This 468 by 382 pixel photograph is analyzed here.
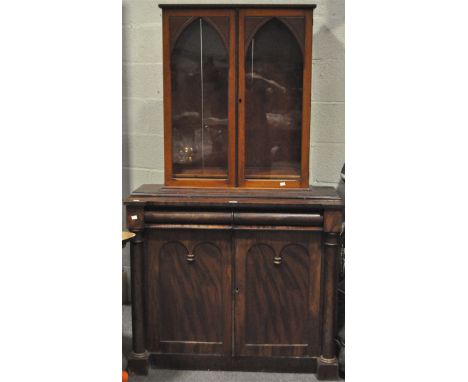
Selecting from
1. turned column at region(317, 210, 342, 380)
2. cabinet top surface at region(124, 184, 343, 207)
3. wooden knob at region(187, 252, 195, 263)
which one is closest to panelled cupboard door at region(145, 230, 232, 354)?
wooden knob at region(187, 252, 195, 263)

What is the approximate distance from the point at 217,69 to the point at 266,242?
0.72 meters

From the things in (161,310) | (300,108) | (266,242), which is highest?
(300,108)

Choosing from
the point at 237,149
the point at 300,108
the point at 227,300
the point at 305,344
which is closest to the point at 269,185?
the point at 237,149

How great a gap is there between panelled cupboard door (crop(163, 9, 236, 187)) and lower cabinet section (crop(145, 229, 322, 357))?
28 centimetres

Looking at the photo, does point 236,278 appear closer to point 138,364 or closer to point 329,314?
point 329,314

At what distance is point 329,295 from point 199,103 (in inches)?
36.3

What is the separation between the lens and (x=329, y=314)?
2.00m

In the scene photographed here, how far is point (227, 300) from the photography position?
2031 millimetres

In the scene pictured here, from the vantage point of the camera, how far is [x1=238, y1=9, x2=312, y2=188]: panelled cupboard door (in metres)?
2.02

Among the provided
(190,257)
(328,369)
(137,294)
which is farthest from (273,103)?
(328,369)

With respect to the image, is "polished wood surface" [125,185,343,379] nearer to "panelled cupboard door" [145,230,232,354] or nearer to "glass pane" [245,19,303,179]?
"panelled cupboard door" [145,230,232,354]

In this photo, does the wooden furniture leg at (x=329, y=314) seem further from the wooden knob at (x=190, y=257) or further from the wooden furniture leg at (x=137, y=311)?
the wooden furniture leg at (x=137, y=311)

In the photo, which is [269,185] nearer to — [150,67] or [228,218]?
[228,218]
